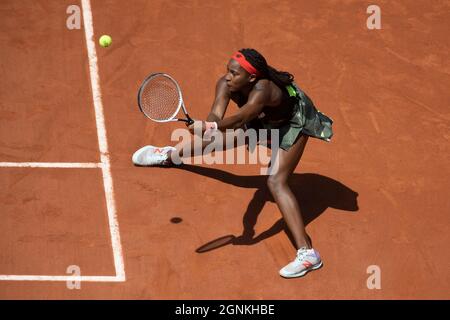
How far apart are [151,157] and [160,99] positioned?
1.43m

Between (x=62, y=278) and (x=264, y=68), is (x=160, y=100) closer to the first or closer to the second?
(x=264, y=68)

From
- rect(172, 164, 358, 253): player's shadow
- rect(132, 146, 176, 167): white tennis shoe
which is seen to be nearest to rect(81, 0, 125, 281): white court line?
rect(132, 146, 176, 167): white tennis shoe

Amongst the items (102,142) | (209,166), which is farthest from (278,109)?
(102,142)

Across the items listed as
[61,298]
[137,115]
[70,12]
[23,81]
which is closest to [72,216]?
[61,298]

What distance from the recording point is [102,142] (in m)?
9.32

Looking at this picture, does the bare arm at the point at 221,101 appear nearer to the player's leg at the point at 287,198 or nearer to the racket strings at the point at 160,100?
the racket strings at the point at 160,100

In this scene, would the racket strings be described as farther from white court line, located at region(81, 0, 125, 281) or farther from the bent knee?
white court line, located at region(81, 0, 125, 281)

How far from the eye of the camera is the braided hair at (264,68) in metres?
7.32

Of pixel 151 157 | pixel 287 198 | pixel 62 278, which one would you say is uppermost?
pixel 151 157

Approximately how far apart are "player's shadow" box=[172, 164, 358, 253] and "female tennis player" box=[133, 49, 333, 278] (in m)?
0.47

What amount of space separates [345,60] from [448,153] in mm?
2217

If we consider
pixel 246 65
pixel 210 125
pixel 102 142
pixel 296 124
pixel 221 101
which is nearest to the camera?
pixel 210 125

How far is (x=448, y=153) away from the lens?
9.38 metres

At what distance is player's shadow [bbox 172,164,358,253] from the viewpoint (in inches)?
322
